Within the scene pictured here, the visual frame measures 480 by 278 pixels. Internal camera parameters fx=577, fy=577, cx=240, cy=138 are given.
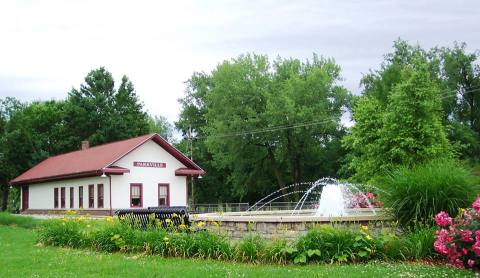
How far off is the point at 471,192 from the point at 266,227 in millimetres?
4317

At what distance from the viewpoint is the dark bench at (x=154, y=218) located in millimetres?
14473

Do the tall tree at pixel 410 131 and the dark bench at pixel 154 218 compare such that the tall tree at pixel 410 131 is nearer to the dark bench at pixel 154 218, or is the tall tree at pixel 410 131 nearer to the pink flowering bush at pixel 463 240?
the dark bench at pixel 154 218

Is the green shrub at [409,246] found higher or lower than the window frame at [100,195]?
lower

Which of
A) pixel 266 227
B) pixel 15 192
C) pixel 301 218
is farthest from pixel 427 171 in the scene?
pixel 15 192

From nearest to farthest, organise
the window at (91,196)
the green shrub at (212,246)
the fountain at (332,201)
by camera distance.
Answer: the green shrub at (212,246)
the fountain at (332,201)
the window at (91,196)

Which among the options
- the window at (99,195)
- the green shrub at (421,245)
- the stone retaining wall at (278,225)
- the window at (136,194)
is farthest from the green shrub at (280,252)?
the window at (99,195)

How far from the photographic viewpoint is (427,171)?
12086 millimetres

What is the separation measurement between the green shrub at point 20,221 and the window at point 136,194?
8.18 m

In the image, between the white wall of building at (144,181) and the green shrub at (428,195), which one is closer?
A: the green shrub at (428,195)

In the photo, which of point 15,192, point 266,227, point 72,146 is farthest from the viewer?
point 15,192

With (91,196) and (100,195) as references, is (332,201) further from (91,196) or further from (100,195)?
(91,196)

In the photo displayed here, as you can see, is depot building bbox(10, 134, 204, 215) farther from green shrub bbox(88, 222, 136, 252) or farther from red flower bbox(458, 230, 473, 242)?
red flower bbox(458, 230, 473, 242)

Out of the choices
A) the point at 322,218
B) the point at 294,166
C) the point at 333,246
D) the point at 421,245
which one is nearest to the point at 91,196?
the point at 294,166

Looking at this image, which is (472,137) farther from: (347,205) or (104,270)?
(104,270)
